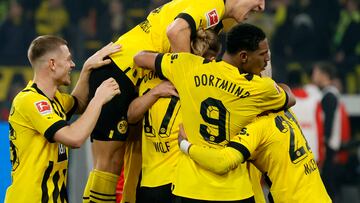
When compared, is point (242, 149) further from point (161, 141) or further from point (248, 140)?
point (161, 141)

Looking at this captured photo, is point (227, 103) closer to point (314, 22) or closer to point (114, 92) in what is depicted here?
point (114, 92)

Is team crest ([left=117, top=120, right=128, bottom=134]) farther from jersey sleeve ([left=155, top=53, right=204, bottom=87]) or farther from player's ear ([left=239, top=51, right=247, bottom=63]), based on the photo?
player's ear ([left=239, top=51, right=247, bottom=63])

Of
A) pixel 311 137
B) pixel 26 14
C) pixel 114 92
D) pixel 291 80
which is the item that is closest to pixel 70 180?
pixel 114 92

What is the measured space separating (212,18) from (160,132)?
826 millimetres

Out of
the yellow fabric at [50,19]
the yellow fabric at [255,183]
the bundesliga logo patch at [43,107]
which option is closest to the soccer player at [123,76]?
the bundesliga logo patch at [43,107]

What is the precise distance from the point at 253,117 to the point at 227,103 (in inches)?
Answer: 7.7

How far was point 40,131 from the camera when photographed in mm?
5957

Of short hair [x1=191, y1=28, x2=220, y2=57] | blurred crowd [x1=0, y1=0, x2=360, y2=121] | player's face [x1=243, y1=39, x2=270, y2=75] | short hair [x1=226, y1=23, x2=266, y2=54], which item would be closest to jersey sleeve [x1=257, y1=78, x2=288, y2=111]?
player's face [x1=243, y1=39, x2=270, y2=75]

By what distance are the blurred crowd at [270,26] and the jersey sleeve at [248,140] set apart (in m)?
8.76

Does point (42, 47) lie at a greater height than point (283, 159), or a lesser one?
greater

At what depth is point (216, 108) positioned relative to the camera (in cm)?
599

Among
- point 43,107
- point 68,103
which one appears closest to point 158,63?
point 68,103

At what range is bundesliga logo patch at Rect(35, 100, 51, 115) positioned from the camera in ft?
19.5

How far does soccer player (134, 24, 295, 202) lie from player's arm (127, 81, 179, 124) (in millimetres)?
246
